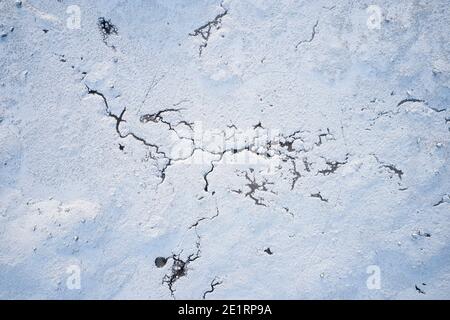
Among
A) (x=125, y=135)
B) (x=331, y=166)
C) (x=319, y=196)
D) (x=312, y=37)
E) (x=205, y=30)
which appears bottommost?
(x=319, y=196)

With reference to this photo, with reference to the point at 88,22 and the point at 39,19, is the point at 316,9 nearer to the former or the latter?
the point at 88,22

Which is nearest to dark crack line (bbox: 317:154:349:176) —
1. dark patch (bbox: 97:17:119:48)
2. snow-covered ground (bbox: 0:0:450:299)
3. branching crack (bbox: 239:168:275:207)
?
snow-covered ground (bbox: 0:0:450:299)

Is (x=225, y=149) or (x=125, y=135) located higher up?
(x=125, y=135)

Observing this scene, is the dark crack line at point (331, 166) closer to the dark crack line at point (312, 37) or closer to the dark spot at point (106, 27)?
the dark crack line at point (312, 37)

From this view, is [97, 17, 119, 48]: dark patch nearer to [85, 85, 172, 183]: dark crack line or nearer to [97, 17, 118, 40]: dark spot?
[97, 17, 118, 40]: dark spot

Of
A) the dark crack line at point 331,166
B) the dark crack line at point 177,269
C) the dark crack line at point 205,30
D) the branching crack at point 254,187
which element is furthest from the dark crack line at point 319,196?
the dark crack line at point 205,30

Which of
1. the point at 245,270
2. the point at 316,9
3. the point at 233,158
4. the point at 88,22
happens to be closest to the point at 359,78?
the point at 316,9

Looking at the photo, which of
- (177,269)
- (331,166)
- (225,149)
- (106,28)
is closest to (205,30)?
(106,28)

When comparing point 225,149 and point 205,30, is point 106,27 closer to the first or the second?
point 205,30
